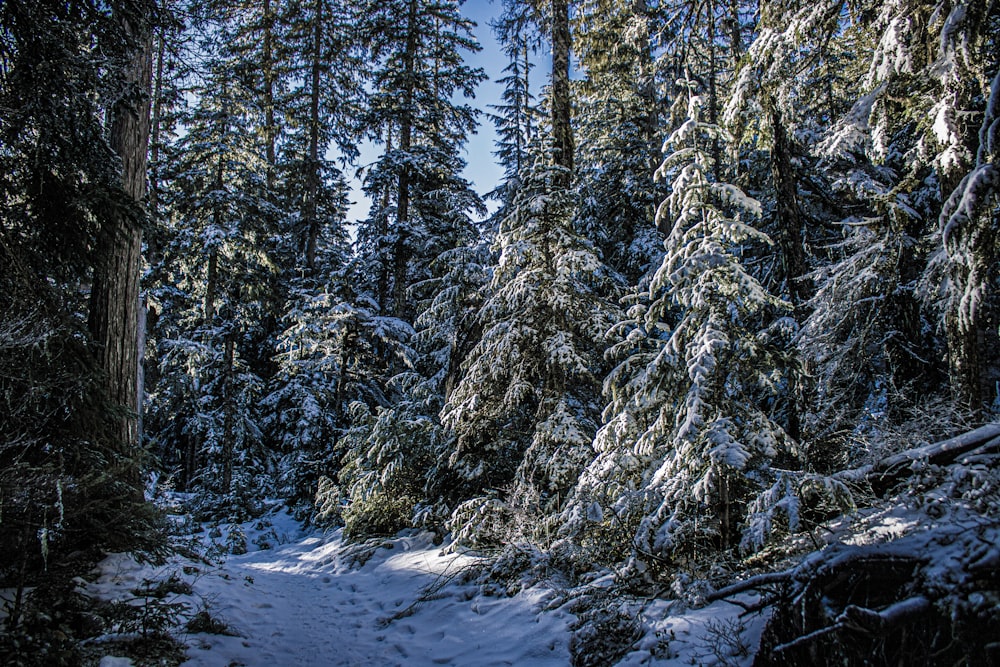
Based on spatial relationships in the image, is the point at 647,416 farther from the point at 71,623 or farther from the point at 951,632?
the point at 71,623

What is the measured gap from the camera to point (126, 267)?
6.98 m

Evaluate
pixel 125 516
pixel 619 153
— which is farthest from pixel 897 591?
pixel 619 153

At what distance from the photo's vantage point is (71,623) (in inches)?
164

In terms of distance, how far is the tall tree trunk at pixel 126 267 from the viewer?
619 cm

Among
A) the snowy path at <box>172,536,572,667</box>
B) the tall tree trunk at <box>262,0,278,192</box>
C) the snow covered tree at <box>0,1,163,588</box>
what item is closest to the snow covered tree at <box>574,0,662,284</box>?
the snowy path at <box>172,536,572,667</box>

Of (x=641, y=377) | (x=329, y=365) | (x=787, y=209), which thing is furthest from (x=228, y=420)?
(x=787, y=209)

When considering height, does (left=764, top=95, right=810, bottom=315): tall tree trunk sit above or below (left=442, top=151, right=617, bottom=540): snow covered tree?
above

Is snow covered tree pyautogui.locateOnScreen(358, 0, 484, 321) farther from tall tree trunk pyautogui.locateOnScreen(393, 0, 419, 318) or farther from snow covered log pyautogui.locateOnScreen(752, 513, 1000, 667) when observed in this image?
snow covered log pyautogui.locateOnScreen(752, 513, 1000, 667)

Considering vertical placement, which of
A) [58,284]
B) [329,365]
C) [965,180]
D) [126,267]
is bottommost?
[329,365]

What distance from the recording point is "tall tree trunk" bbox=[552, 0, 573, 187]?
9734 mm

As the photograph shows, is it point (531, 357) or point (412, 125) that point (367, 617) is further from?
point (412, 125)

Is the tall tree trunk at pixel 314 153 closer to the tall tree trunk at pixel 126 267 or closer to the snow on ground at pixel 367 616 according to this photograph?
the tall tree trunk at pixel 126 267

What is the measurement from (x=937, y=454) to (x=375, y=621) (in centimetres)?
606

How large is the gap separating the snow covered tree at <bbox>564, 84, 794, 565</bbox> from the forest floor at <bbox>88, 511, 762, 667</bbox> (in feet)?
3.03
